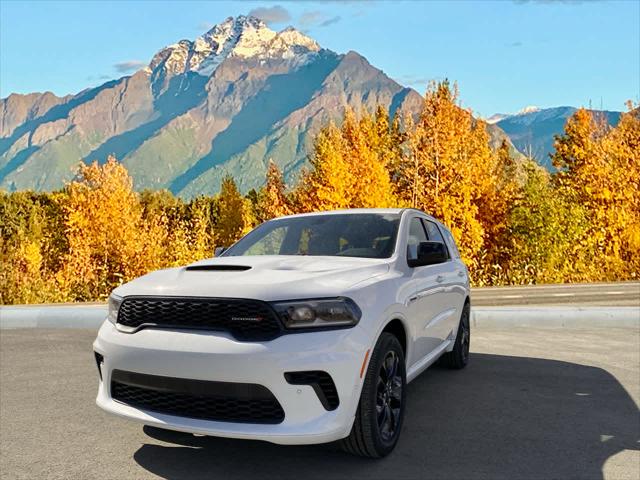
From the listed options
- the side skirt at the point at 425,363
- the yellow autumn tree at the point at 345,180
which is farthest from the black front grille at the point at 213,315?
the yellow autumn tree at the point at 345,180

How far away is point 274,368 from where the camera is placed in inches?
128

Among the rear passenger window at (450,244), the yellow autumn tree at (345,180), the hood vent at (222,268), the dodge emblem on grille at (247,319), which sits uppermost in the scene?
the yellow autumn tree at (345,180)

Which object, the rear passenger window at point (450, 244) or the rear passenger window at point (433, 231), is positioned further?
the rear passenger window at point (450, 244)

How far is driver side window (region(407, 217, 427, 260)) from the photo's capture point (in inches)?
193

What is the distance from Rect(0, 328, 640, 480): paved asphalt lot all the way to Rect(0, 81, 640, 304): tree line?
46.7 ft

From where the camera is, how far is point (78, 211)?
31578mm

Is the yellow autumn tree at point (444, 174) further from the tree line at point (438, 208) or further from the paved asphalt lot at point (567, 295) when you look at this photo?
the paved asphalt lot at point (567, 295)

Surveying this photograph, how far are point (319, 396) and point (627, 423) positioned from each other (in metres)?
2.99

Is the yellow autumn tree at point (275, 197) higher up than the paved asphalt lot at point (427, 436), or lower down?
higher up

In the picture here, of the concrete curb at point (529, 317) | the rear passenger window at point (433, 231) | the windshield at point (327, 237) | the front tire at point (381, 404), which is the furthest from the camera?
the concrete curb at point (529, 317)

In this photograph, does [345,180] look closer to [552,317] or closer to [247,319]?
[552,317]

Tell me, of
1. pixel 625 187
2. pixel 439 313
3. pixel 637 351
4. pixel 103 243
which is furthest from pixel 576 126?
pixel 439 313

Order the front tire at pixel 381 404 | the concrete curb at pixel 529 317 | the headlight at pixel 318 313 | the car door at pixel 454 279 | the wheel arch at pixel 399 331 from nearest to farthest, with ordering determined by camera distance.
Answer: the headlight at pixel 318 313
the front tire at pixel 381 404
the wheel arch at pixel 399 331
the car door at pixel 454 279
the concrete curb at pixel 529 317

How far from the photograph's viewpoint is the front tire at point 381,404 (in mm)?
3648
